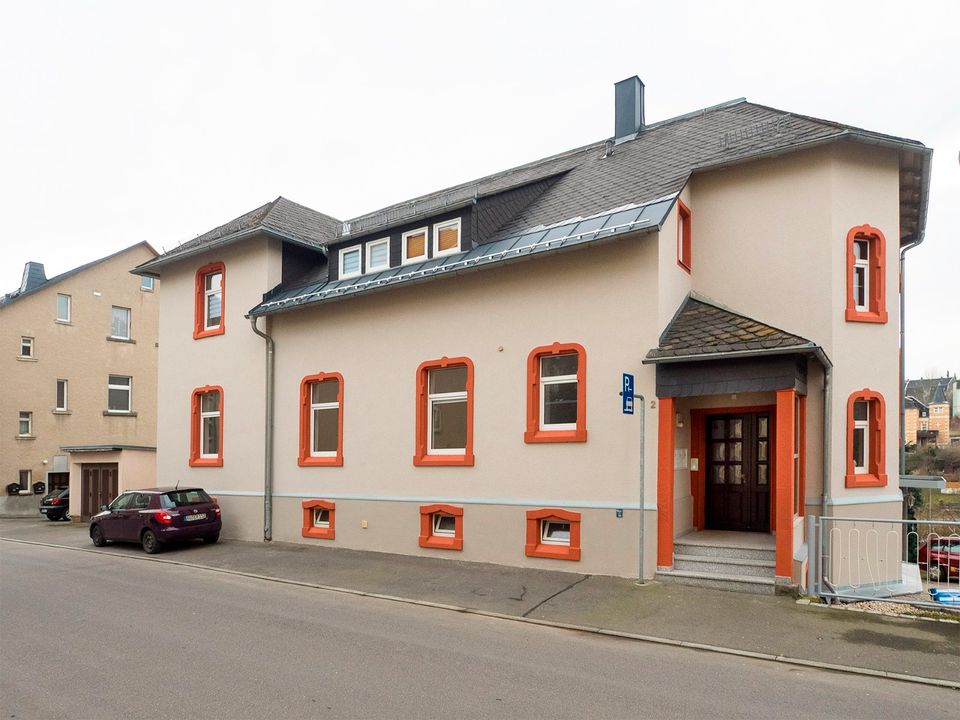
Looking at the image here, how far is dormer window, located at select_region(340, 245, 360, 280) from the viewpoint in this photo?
16.1 metres

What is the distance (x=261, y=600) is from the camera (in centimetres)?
1025

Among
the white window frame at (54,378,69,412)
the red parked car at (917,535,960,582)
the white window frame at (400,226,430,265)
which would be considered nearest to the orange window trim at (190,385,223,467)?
the white window frame at (400,226,430,265)

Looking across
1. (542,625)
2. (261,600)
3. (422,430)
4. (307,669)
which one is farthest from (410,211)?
(307,669)

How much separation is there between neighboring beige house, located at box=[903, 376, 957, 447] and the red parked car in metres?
60.8

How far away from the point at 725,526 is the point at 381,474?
6.69m

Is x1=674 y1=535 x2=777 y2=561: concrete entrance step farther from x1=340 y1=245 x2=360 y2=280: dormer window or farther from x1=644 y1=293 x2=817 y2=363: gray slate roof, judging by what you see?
x1=340 y1=245 x2=360 y2=280: dormer window

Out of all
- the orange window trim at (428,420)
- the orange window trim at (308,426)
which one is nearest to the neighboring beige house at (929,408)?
the orange window trim at (428,420)

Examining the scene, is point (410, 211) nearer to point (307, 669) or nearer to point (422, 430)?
point (422, 430)

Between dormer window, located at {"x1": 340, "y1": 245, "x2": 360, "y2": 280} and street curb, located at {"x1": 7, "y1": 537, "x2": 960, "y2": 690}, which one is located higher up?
dormer window, located at {"x1": 340, "y1": 245, "x2": 360, "y2": 280}

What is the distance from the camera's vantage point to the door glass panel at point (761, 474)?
40.1 ft

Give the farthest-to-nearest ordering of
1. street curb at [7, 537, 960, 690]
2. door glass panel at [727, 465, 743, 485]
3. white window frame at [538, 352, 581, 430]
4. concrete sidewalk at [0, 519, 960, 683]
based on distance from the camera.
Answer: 1. door glass panel at [727, 465, 743, 485]
2. white window frame at [538, 352, 581, 430]
3. concrete sidewalk at [0, 519, 960, 683]
4. street curb at [7, 537, 960, 690]

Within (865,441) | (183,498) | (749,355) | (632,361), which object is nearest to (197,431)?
(183,498)

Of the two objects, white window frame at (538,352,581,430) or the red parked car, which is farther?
white window frame at (538,352,581,430)

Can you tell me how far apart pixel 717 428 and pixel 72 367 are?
29.6 meters
